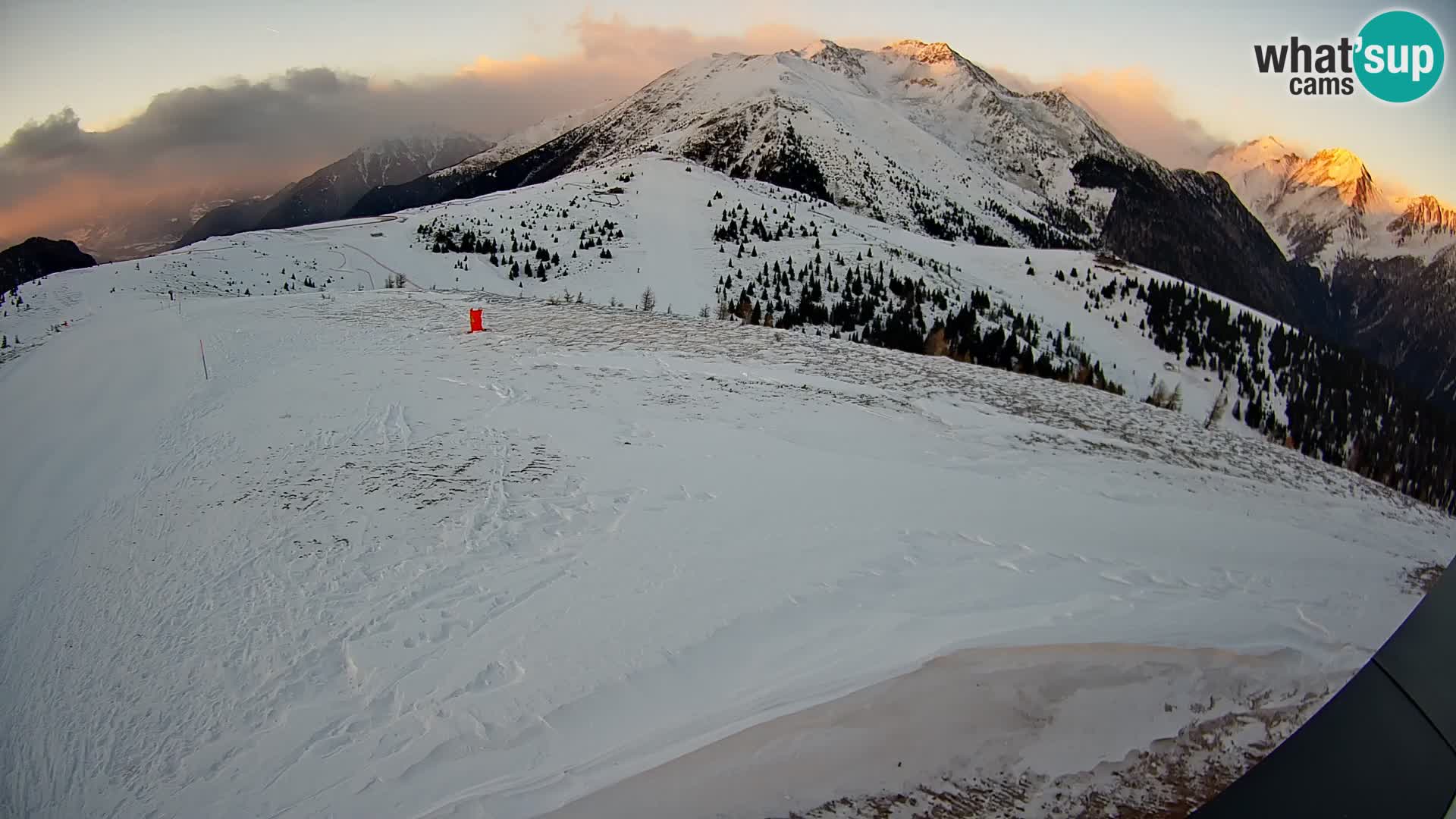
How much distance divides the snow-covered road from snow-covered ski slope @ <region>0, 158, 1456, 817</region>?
0.7 inches

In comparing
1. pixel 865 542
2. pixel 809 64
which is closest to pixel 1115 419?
pixel 865 542

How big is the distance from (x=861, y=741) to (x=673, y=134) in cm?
8050

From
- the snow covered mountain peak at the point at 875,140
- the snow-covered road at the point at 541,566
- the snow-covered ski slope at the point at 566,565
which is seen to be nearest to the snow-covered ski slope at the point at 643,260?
the snow-covered ski slope at the point at 566,565

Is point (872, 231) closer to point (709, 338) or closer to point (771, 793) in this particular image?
point (709, 338)

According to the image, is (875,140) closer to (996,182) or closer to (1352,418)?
(996,182)

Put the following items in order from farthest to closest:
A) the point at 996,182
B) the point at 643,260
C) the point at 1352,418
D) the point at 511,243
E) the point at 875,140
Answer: the point at 996,182
the point at 875,140
the point at 511,243
the point at 643,260
the point at 1352,418

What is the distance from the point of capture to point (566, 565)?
10.9 feet

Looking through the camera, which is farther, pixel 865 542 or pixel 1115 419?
pixel 1115 419

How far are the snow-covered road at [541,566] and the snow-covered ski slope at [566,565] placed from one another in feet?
0.06

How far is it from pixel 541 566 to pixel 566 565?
0.12 meters

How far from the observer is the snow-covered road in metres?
2.09

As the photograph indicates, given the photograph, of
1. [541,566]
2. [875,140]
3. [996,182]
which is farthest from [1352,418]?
[996,182]

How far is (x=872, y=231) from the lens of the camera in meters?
27.4

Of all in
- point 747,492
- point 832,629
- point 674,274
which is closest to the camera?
point 832,629
